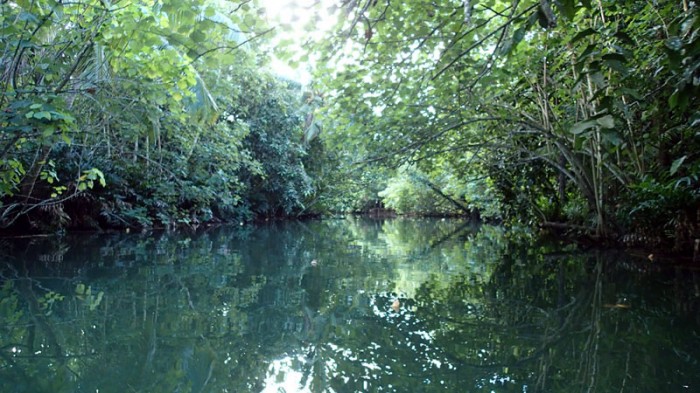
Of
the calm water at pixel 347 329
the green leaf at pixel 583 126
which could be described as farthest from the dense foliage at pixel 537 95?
the calm water at pixel 347 329

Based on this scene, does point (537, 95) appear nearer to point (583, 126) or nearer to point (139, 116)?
point (583, 126)

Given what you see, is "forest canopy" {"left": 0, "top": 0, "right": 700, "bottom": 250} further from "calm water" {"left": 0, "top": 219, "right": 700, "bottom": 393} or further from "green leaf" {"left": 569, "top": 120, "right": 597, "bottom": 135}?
"calm water" {"left": 0, "top": 219, "right": 700, "bottom": 393}

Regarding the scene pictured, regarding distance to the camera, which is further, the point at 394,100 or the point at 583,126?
the point at 394,100

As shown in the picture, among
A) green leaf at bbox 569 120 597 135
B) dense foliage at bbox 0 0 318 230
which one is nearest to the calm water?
green leaf at bbox 569 120 597 135

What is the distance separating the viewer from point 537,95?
6.86 metres

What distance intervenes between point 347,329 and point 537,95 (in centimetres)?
565

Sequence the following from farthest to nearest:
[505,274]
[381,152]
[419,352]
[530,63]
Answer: [381,152], [530,63], [505,274], [419,352]

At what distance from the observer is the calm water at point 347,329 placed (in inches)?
72.6

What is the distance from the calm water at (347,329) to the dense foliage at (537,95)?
3.40 feet

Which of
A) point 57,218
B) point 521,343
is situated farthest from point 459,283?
point 57,218

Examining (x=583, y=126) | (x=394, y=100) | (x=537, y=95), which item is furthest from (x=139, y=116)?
(x=583, y=126)

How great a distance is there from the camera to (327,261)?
558cm

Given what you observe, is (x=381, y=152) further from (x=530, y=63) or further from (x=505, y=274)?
(x=505, y=274)

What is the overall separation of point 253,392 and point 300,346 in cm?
53
